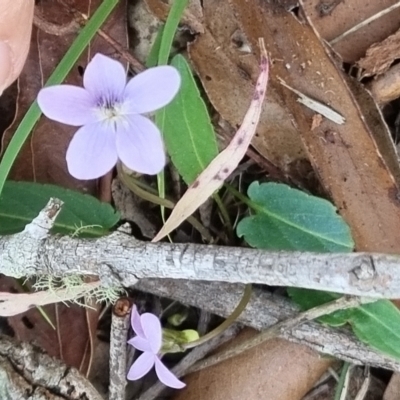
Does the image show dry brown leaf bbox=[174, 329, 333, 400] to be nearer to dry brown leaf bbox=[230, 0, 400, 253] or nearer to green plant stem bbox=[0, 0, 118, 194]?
dry brown leaf bbox=[230, 0, 400, 253]

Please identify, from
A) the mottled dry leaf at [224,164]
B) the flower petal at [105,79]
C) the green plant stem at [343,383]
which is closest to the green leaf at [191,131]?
the mottled dry leaf at [224,164]

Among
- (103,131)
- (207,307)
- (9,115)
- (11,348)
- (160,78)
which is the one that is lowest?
(11,348)

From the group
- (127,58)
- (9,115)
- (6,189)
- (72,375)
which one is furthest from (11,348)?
(127,58)

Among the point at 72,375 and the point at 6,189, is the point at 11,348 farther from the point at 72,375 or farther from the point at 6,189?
the point at 6,189

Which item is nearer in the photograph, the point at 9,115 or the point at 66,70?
the point at 66,70

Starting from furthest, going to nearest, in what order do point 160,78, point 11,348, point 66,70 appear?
point 11,348 → point 66,70 → point 160,78

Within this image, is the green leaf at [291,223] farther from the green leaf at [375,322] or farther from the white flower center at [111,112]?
the white flower center at [111,112]

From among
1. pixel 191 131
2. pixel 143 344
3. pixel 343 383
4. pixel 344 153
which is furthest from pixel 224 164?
pixel 343 383

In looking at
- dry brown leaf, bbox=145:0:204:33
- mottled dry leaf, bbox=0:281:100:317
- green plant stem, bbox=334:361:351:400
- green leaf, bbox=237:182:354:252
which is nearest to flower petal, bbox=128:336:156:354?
mottled dry leaf, bbox=0:281:100:317
